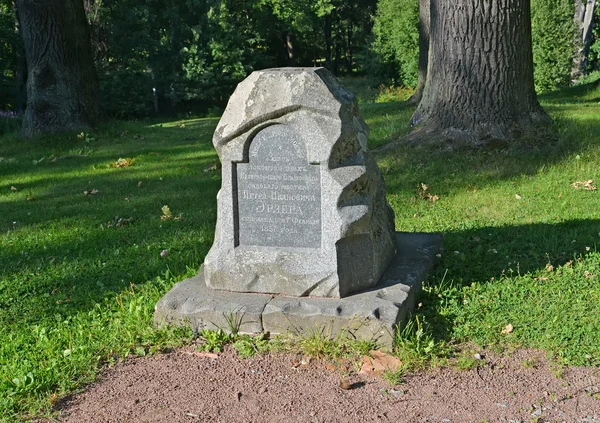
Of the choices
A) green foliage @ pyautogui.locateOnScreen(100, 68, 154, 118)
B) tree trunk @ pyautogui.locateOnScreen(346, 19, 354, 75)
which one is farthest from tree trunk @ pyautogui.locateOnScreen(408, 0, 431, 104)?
tree trunk @ pyautogui.locateOnScreen(346, 19, 354, 75)

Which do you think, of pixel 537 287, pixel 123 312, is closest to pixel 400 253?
pixel 537 287

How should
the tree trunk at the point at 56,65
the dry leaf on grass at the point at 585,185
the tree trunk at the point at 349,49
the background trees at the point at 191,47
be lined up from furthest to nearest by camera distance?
the tree trunk at the point at 349,49
the background trees at the point at 191,47
the tree trunk at the point at 56,65
the dry leaf on grass at the point at 585,185

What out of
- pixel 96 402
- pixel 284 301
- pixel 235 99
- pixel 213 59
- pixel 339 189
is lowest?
pixel 96 402

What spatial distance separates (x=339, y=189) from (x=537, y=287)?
1732 mm

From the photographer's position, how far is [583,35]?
2469cm

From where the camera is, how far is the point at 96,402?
13.3ft

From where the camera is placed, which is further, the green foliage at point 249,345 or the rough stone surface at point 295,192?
the rough stone surface at point 295,192

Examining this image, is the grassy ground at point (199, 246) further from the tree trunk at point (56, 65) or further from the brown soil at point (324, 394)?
the tree trunk at point (56, 65)

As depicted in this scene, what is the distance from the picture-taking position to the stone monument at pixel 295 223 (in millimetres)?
4598

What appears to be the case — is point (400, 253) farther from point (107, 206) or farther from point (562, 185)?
point (107, 206)

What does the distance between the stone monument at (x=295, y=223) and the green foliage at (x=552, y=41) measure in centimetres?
1695

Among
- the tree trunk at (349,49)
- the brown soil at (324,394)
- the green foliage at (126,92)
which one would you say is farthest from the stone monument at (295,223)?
the tree trunk at (349,49)

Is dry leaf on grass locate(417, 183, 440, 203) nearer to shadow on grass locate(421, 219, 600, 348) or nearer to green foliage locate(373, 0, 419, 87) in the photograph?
shadow on grass locate(421, 219, 600, 348)

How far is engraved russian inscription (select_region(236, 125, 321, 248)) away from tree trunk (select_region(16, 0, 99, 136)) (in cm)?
849
